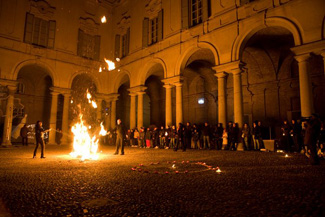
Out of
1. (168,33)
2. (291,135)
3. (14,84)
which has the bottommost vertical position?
(291,135)

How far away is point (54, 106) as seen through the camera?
64.8 feet

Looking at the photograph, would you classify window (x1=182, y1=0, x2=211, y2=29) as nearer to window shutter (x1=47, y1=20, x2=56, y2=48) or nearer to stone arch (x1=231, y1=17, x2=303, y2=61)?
stone arch (x1=231, y1=17, x2=303, y2=61)

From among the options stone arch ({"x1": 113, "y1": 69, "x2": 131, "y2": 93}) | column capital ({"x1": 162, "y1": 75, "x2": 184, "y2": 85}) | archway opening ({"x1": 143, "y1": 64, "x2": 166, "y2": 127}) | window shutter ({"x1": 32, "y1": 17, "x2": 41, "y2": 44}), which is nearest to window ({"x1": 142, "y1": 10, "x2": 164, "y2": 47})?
stone arch ({"x1": 113, "y1": 69, "x2": 131, "y2": 93})

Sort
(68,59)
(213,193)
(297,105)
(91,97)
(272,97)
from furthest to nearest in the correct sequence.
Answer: (91,97)
(68,59)
(272,97)
(297,105)
(213,193)

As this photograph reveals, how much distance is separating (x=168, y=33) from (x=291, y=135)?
38.9 feet

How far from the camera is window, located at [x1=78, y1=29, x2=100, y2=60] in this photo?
22.2 meters

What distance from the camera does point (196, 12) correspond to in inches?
635

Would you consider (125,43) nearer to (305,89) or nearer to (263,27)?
(263,27)

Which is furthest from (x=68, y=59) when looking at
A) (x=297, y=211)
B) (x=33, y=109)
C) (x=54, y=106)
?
(x=297, y=211)

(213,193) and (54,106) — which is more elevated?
(54,106)

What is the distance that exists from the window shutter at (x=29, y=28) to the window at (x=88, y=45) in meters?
4.40

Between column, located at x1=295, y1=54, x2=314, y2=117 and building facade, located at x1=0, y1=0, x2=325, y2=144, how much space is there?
0.04 meters

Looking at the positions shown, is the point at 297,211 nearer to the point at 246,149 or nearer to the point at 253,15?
the point at 246,149

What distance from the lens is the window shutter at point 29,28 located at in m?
18.8
